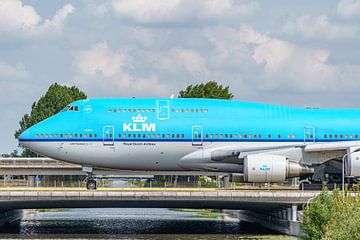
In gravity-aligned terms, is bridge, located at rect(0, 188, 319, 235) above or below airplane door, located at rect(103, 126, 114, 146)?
below

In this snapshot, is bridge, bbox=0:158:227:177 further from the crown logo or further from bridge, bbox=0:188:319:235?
the crown logo

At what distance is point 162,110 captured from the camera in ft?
236

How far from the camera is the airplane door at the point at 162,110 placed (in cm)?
7162

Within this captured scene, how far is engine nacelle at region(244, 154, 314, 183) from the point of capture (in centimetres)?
7062

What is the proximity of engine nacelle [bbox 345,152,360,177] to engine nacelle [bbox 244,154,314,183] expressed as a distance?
3.85 meters

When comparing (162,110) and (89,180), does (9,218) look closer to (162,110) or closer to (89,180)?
(89,180)

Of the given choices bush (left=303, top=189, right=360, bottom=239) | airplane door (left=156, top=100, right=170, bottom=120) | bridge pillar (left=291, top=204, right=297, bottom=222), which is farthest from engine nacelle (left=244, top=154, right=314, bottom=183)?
bush (left=303, top=189, right=360, bottom=239)

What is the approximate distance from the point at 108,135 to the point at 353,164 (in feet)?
62.1

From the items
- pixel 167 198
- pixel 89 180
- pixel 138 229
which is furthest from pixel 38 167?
pixel 167 198

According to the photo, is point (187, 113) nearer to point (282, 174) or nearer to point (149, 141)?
point (149, 141)

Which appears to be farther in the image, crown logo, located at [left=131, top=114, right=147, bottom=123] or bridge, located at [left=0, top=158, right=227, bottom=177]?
bridge, located at [left=0, top=158, right=227, bottom=177]

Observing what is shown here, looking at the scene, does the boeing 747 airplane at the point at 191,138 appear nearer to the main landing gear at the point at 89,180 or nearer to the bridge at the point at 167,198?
the main landing gear at the point at 89,180

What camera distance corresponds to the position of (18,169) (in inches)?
4786

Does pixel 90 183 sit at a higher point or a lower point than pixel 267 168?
lower
